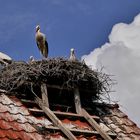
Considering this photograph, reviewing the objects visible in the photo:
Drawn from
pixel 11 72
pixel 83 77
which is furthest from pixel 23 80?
pixel 83 77

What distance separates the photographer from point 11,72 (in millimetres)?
10016

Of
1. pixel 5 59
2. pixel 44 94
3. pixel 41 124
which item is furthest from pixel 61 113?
pixel 5 59

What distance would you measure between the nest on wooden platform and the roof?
1.60 ft

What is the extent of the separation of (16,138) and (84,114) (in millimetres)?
2023

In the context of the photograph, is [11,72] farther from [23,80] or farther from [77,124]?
[77,124]

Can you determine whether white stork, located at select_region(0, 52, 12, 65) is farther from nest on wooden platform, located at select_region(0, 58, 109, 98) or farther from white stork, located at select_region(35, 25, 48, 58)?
white stork, located at select_region(35, 25, 48, 58)

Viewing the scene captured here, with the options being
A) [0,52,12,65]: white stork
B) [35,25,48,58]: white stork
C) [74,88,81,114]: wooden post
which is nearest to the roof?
[74,88,81,114]: wooden post

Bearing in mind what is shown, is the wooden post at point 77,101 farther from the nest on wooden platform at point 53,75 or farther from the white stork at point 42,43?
the white stork at point 42,43

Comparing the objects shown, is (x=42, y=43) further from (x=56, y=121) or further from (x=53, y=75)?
(x=56, y=121)

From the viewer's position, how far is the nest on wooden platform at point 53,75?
9711mm

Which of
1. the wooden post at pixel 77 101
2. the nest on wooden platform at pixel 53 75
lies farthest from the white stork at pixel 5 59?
the wooden post at pixel 77 101

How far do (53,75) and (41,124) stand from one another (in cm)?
144

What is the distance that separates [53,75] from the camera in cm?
992

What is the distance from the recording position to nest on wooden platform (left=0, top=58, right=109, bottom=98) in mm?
9711
